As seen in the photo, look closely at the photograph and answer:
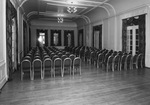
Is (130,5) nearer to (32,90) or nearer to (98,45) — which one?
(98,45)

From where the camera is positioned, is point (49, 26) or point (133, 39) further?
point (49, 26)

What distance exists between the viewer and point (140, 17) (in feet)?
27.0

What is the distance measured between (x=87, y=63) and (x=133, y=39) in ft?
11.6

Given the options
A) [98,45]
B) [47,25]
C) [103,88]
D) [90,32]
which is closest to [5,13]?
[103,88]

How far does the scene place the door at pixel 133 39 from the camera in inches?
348

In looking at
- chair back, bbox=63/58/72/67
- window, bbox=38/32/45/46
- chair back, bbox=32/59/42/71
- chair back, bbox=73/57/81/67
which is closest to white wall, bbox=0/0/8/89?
chair back, bbox=32/59/42/71

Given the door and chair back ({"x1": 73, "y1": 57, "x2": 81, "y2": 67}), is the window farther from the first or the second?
chair back ({"x1": 73, "y1": 57, "x2": 81, "y2": 67})

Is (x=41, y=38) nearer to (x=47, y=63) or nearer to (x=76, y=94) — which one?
(x=47, y=63)

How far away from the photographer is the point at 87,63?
920 cm

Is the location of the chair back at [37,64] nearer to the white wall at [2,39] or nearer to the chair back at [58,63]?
the chair back at [58,63]

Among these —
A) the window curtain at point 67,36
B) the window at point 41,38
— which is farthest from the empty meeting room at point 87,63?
the window at point 41,38

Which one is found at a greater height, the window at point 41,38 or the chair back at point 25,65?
the window at point 41,38

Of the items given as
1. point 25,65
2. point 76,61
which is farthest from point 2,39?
point 76,61

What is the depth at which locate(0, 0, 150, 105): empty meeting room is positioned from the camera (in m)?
3.69
